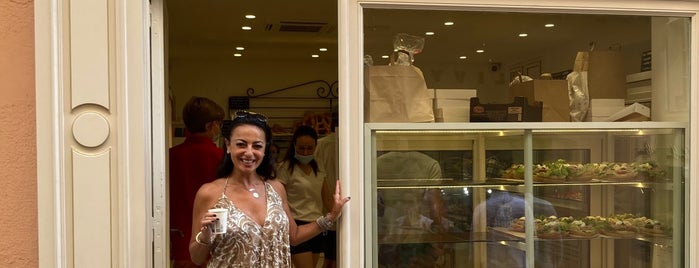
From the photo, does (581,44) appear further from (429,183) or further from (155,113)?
(155,113)

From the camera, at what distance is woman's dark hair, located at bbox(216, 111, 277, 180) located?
256 centimetres

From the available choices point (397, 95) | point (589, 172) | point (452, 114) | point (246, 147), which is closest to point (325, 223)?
point (246, 147)

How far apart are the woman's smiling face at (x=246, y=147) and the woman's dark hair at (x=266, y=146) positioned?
2 cm

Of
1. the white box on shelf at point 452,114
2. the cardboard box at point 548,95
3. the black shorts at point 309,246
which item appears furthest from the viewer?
the black shorts at point 309,246

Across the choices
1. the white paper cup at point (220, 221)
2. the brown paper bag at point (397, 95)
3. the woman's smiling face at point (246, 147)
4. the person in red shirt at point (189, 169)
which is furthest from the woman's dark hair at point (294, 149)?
the white paper cup at point (220, 221)

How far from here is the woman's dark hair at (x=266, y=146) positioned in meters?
2.56

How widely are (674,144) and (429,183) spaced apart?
124cm

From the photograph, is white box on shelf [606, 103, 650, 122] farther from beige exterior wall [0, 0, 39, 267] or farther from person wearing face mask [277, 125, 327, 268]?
beige exterior wall [0, 0, 39, 267]

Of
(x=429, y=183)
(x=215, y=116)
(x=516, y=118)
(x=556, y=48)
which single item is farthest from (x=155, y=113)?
(x=556, y=48)

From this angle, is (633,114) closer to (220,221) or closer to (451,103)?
(451,103)

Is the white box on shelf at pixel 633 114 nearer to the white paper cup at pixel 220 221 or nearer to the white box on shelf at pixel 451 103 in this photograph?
the white box on shelf at pixel 451 103

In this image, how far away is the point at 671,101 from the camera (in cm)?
309

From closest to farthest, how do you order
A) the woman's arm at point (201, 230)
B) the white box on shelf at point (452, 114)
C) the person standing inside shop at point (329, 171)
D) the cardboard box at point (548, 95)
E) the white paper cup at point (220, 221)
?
1. the white paper cup at point (220, 221)
2. the woman's arm at point (201, 230)
3. the white box on shelf at point (452, 114)
4. the cardboard box at point (548, 95)
5. the person standing inside shop at point (329, 171)

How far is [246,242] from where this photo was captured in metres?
2.47
